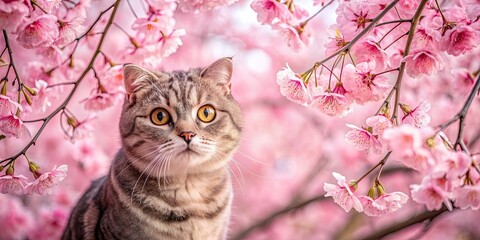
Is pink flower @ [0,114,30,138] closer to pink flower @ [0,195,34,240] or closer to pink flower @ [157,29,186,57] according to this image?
pink flower @ [157,29,186,57]

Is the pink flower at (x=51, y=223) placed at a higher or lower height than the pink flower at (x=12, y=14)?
lower

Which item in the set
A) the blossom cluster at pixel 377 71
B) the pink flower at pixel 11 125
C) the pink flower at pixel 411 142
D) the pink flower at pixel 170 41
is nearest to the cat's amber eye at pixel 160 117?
the pink flower at pixel 170 41

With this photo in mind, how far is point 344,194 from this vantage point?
1.62m

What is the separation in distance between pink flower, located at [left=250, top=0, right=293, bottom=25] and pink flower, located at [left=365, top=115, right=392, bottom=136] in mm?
570

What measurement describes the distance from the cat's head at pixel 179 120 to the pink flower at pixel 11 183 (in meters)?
0.53

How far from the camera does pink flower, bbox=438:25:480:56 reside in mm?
1546

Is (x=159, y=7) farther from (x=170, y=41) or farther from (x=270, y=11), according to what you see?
(x=270, y=11)

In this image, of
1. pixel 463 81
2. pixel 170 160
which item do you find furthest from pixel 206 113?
pixel 463 81

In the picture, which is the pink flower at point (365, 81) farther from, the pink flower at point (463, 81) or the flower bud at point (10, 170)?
the flower bud at point (10, 170)

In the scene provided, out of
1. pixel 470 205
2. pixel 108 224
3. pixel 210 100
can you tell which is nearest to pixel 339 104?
pixel 470 205

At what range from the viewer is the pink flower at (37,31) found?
1689 mm

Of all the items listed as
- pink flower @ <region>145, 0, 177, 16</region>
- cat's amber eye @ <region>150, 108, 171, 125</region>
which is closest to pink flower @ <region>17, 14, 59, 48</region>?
pink flower @ <region>145, 0, 177, 16</region>

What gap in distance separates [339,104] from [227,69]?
0.79m

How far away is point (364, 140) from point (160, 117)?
0.96m
